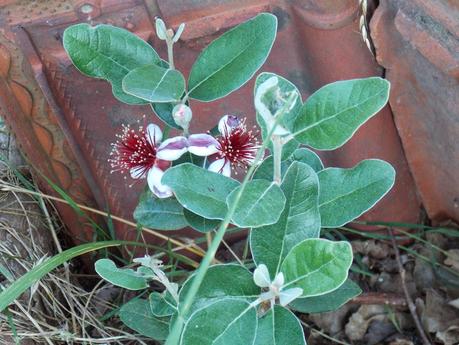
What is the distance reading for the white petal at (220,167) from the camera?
1.12m

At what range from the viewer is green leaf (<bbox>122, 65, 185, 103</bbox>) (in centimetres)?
106

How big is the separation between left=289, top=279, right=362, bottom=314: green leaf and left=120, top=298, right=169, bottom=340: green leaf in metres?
0.21

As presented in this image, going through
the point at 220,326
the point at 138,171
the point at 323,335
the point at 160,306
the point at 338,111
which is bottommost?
the point at 323,335

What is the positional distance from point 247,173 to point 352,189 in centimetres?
24

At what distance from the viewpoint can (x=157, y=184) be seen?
1.11 m

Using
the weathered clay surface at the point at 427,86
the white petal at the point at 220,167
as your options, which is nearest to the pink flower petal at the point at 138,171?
the white petal at the point at 220,167

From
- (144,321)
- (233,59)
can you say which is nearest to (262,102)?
(233,59)

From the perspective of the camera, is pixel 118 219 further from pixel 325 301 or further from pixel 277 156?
pixel 277 156

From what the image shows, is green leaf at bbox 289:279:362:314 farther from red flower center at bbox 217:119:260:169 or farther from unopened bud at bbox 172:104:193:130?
unopened bud at bbox 172:104:193:130

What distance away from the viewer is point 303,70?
4.58 ft

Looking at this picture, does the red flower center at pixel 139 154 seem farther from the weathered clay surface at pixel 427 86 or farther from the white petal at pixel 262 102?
the weathered clay surface at pixel 427 86

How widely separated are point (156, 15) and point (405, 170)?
58 centimetres

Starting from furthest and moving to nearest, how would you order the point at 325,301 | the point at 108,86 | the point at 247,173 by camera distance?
the point at 108,86
the point at 325,301
the point at 247,173

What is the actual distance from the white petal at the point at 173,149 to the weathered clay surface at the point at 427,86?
15.7 inches
